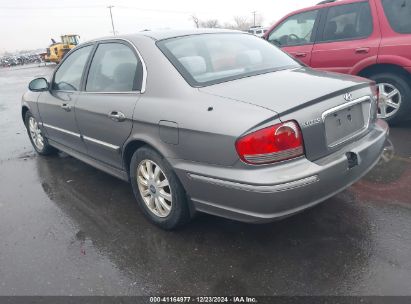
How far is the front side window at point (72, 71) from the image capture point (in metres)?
3.97

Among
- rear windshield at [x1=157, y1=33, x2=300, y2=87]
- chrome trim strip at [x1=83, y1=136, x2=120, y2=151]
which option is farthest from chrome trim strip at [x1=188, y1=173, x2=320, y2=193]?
chrome trim strip at [x1=83, y1=136, x2=120, y2=151]

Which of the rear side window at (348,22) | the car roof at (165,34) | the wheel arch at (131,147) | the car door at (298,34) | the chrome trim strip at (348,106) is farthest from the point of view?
the car door at (298,34)

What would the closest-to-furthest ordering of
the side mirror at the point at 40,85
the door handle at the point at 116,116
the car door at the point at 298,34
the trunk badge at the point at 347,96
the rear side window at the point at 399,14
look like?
the trunk badge at the point at 347,96 < the door handle at the point at 116,116 < the side mirror at the point at 40,85 < the rear side window at the point at 399,14 < the car door at the point at 298,34

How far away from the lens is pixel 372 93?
9.86 feet

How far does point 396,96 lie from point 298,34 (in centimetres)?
180

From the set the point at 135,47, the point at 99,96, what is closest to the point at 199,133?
the point at 135,47

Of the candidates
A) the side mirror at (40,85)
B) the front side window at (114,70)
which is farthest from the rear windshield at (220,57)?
the side mirror at (40,85)

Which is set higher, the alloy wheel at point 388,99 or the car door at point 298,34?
the car door at point 298,34

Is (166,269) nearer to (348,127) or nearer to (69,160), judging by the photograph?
(348,127)

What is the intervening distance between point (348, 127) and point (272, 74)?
0.75 meters

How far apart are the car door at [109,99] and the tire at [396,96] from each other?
3.60 m

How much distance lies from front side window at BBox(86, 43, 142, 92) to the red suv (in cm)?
327

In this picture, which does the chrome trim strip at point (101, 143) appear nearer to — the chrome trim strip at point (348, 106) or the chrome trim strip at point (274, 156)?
the chrome trim strip at point (274, 156)

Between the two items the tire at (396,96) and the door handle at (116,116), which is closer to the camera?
the door handle at (116,116)
